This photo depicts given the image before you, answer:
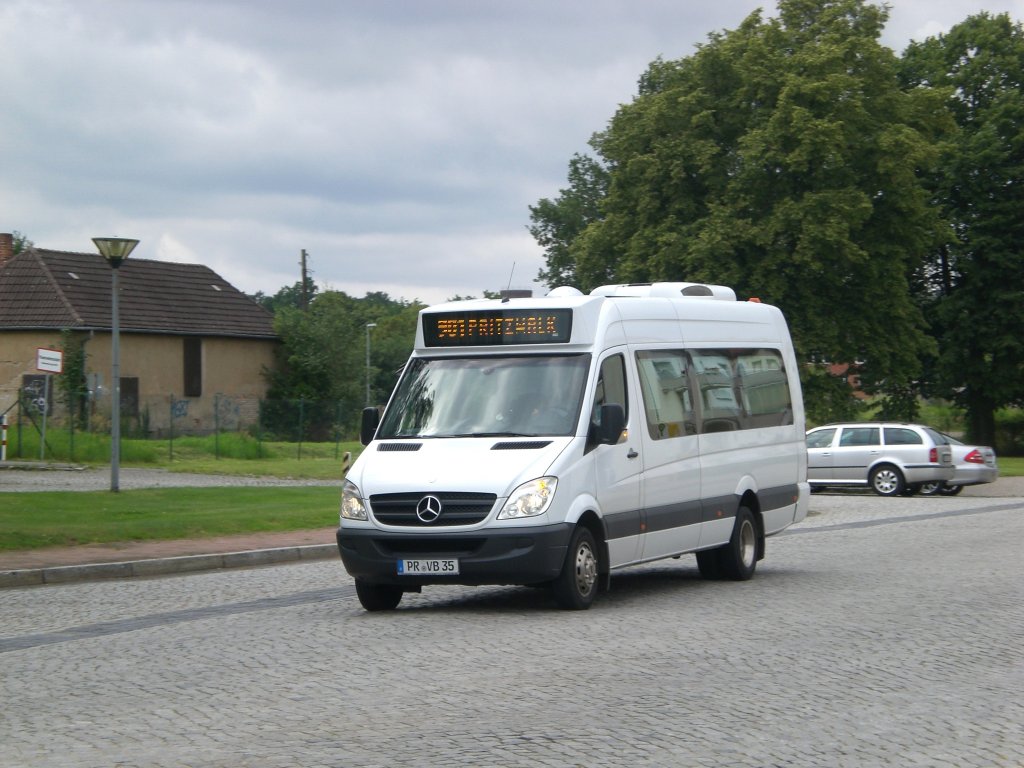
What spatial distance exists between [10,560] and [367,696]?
32.4ft

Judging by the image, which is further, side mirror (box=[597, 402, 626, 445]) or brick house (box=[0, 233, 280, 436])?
brick house (box=[0, 233, 280, 436])

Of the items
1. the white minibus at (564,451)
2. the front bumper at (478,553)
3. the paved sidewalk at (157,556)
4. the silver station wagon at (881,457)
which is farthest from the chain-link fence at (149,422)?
the front bumper at (478,553)

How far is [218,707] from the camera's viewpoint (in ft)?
25.6

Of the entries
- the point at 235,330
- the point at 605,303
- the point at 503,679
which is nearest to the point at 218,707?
the point at 503,679

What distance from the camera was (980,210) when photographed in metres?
51.9

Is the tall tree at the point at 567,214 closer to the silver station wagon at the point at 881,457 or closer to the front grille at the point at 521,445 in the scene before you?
the silver station wagon at the point at 881,457

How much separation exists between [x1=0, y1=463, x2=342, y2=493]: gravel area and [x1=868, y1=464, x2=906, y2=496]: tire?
41.9 ft

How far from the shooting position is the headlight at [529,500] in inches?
449

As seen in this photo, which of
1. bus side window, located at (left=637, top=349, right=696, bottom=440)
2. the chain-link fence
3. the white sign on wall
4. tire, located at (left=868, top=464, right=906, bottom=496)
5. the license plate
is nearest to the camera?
the license plate

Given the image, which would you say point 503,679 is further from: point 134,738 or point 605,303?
point 605,303

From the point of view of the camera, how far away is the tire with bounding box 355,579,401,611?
12.2 meters

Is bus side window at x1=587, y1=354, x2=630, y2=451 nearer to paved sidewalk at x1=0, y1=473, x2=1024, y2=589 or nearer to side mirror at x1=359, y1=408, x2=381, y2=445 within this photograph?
side mirror at x1=359, y1=408, x2=381, y2=445

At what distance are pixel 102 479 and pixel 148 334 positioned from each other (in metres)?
25.2

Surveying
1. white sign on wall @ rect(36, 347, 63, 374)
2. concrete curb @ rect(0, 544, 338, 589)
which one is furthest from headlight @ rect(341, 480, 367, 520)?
white sign on wall @ rect(36, 347, 63, 374)
